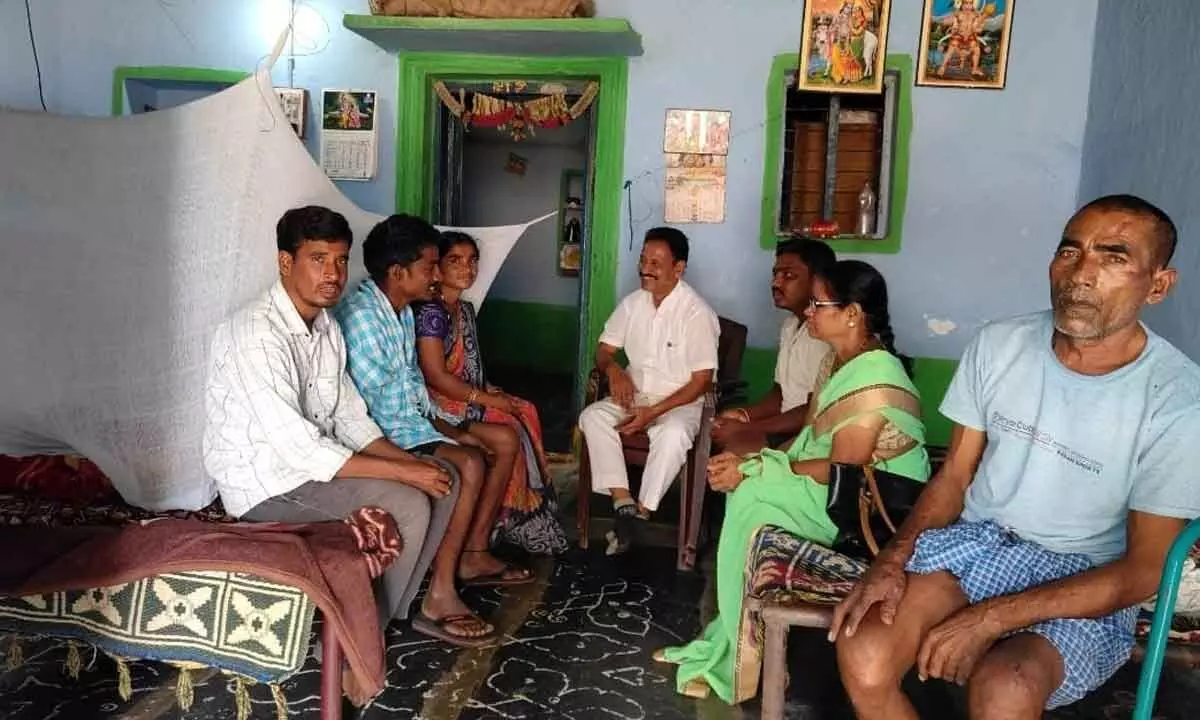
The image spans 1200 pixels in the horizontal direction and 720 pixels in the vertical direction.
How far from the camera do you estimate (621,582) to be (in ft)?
11.3

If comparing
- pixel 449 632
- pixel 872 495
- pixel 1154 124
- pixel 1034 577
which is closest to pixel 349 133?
pixel 449 632

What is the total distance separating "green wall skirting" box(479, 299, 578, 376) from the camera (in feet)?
29.0

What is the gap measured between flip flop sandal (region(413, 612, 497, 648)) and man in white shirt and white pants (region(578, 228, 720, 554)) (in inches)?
37.9

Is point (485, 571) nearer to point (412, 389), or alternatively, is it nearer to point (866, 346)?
point (412, 389)

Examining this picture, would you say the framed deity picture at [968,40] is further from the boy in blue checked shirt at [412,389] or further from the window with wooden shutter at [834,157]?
the boy in blue checked shirt at [412,389]

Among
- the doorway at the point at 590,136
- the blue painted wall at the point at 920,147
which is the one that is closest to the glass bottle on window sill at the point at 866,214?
the blue painted wall at the point at 920,147

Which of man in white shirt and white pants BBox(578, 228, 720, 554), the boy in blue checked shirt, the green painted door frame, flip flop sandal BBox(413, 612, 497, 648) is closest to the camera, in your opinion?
flip flop sandal BBox(413, 612, 497, 648)

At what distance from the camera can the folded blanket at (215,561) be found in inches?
81.0

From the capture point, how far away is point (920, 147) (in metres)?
4.60

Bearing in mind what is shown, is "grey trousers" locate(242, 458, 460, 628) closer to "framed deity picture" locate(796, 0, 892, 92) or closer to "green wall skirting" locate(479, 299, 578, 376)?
"framed deity picture" locate(796, 0, 892, 92)

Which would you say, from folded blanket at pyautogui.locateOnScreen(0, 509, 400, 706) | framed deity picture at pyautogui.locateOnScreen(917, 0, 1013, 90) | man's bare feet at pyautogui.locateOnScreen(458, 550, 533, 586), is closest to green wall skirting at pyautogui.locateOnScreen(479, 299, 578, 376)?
framed deity picture at pyautogui.locateOnScreen(917, 0, 1013, 90)

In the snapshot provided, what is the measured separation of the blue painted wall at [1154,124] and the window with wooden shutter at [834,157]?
36.2 inches

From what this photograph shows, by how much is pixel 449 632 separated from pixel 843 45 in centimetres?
330

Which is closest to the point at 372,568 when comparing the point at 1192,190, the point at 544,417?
the point at 1192,190
